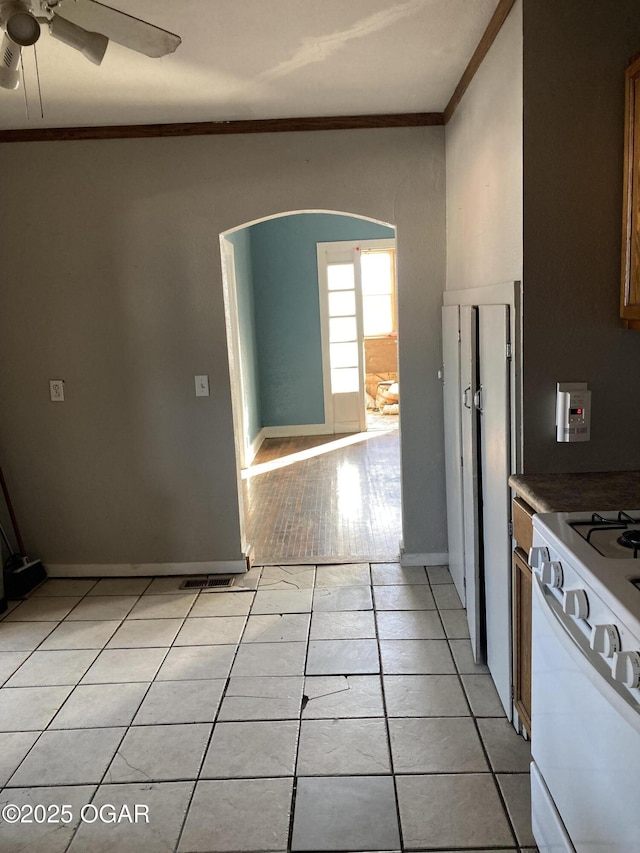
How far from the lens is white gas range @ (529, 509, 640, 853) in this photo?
3.85ft

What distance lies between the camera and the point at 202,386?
3707mm

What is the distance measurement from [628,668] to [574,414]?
120cm

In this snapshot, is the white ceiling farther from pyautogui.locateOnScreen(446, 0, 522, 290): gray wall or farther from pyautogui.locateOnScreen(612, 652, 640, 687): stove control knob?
pyautogui.locateOnScreen(612, 652, 640, 687): stove control knob

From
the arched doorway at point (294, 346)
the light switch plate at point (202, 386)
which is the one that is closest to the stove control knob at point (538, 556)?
the light switch plate at point (202, 386)

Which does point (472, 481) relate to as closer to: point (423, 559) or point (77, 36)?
point (423, 559)

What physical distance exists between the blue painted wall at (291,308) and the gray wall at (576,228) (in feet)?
17.4

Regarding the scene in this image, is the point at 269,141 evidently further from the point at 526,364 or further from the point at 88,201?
the point at 526,364

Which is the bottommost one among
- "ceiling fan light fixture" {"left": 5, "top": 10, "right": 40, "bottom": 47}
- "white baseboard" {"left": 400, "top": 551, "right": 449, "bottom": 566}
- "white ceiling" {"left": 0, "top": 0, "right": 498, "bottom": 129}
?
"white baseboard" {"left": 400, "top": 551, "right": 449, "bottom": 566}

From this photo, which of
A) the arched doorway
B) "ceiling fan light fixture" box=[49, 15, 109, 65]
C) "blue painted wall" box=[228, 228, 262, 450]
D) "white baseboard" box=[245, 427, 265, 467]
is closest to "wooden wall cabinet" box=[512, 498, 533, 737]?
"ceiling fan light fixture" box=[49, 15, 109, 65]

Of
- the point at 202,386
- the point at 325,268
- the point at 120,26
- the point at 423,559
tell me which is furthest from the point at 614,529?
the point at 325,268

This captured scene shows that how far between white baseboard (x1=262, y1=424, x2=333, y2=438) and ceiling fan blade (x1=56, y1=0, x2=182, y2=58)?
18.8 ft

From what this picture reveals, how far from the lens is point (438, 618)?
3.16m

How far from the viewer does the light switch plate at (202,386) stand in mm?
3703

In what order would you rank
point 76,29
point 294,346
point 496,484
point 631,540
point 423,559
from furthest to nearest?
point 294,346 → point 423,559 → point 496,484 → point 76,29 → point 631,540
